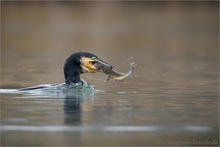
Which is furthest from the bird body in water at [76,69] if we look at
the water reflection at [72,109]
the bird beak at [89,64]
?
the water reflection at [72,109]

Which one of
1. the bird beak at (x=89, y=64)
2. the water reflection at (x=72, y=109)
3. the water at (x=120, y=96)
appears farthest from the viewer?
the bird beak at (x=89, y=64)

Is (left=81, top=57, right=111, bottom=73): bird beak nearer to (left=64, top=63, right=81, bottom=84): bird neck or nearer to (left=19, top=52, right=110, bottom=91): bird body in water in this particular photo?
(left=19, top=52, right=110, bottom=91): bird body in water

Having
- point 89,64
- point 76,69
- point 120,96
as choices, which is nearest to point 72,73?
point 76,69

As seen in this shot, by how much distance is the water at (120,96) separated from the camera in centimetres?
1098

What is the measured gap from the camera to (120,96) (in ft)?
48.6

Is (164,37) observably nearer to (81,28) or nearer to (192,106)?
(81,28)

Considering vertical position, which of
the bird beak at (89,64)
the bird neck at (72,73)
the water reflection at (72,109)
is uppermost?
the bird beak at (89,64)

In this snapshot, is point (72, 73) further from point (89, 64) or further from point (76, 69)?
point (89, 64)

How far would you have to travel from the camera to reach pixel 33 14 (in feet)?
164

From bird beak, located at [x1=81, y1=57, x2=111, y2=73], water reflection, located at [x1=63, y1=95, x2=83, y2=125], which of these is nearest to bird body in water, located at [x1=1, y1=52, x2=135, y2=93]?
bird beak, located at [x1=81, y1=57, x2=111, y2=73]

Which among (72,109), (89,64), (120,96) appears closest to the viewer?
(72,109)

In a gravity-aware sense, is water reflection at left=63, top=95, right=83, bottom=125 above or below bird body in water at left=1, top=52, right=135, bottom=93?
below

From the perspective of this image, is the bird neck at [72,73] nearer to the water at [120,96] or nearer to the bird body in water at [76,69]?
the bird body in water at [76,69]

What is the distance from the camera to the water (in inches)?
432
